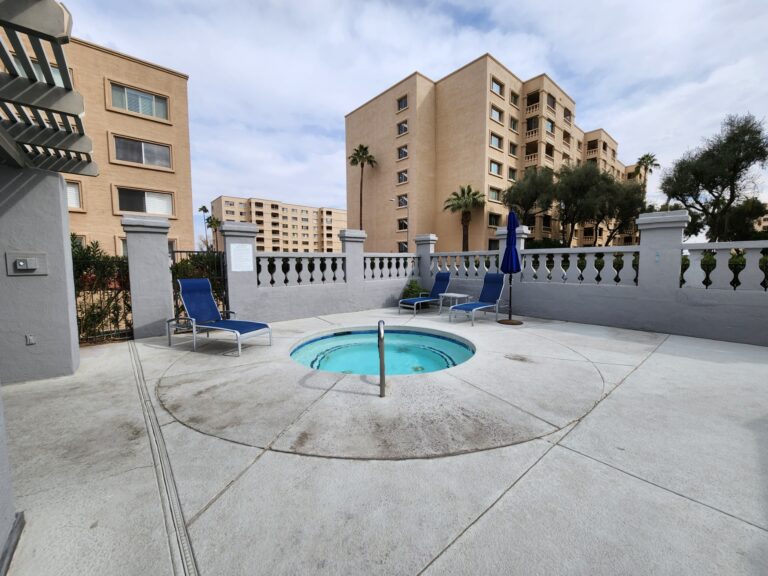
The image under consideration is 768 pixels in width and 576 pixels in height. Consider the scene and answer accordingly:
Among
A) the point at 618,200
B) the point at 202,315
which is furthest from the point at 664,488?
the point at 618,200

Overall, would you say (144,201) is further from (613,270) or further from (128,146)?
(613,270)

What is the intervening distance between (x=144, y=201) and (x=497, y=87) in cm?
2991

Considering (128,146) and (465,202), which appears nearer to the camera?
(128,146)

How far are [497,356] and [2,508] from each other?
547cm

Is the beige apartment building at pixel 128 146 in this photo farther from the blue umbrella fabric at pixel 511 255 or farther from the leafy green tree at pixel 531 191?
the leafy green tree at pixel 531 191

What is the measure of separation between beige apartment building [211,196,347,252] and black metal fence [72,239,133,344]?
316ft

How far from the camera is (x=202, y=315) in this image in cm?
650

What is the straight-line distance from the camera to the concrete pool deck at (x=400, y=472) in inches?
72.3

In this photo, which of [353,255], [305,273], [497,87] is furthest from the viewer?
[497,87]

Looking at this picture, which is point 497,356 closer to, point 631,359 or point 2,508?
point 631,359

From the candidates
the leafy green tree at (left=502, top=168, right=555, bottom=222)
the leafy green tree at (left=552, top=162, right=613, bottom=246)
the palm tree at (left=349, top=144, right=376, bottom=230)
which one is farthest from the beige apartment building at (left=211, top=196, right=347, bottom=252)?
the leafy green tree at (left=552, top=162, right=613, bottom=246)

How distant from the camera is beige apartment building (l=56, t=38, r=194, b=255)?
16.7 m

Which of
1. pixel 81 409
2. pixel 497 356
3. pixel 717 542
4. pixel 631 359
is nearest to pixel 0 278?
pixel 81 409

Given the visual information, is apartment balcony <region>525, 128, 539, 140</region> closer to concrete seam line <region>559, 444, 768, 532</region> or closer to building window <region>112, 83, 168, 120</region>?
building window <region>112, 83, 168, 120</region>
